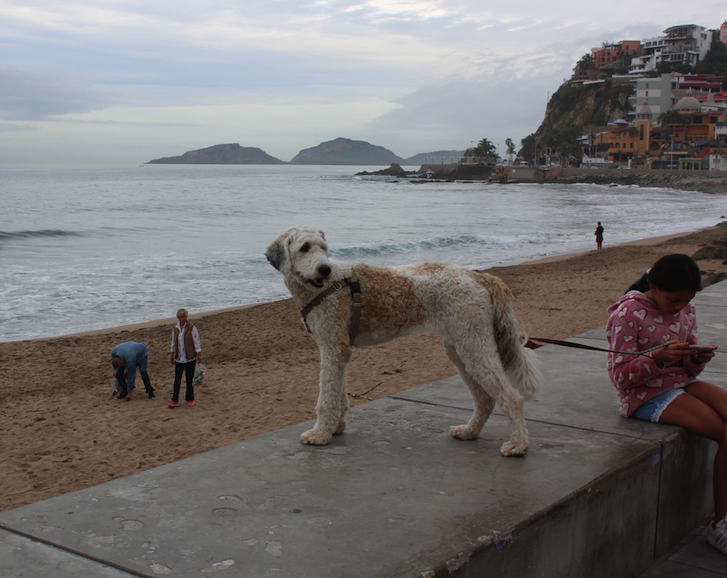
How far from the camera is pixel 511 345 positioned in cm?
339

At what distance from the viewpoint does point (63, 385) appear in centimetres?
907

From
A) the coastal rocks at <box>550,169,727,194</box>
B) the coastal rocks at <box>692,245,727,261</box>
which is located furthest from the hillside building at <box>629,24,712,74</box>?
the coastal rocks at <box>692,245,727,261</box>

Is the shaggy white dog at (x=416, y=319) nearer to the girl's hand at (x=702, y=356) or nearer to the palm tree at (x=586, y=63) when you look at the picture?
the girl's hand at (x=702, y=356)

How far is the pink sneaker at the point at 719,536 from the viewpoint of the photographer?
3146mm

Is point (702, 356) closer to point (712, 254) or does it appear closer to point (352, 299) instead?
point (352, 299)

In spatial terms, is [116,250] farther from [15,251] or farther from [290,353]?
[290,353]

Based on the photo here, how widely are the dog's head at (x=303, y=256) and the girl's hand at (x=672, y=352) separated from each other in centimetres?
183

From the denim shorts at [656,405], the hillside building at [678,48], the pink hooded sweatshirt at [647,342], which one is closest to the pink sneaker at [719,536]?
the denim shorts at [656,405]

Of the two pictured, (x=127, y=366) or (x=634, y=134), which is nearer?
(x=127, y=366)

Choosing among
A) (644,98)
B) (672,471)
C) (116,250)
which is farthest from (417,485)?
(644,98)

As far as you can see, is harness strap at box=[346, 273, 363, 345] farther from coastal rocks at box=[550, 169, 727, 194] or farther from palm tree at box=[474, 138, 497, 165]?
palm tree at box=[474, 138, 497, 165]

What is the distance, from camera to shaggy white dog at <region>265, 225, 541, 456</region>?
129 inches

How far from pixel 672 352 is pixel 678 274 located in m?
0.41

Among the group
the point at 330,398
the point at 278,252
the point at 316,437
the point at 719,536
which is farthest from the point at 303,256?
the point at 719,536
